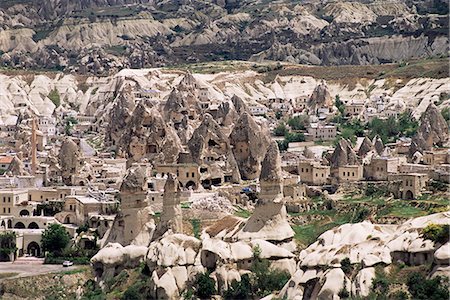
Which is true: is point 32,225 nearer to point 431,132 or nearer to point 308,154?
point 308,154

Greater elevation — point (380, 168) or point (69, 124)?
point (69, 124)

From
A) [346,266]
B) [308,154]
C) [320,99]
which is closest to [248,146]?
[308,154]

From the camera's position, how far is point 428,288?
136 ft

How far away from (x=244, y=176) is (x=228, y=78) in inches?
2368

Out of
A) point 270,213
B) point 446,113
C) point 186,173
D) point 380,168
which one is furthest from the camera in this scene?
point 446,113

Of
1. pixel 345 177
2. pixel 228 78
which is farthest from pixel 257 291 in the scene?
pixel 228 78

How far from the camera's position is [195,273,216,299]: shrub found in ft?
156

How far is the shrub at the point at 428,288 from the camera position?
134 feet

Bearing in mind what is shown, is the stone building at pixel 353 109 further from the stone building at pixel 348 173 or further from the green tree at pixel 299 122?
the stone building at pixel 348 173

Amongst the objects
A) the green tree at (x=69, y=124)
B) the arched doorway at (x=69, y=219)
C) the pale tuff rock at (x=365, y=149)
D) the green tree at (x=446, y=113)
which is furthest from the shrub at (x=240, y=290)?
the green tree at (x=69, y=124)

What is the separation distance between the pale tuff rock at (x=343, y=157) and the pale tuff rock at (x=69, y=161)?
49.6 ft

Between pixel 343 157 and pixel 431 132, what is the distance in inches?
538

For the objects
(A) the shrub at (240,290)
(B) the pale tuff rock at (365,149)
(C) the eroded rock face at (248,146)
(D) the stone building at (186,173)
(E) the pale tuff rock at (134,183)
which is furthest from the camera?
(B) the pale tuff rock at (365,149)

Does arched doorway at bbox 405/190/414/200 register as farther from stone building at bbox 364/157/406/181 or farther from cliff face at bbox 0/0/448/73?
cliff face at bbox 0/0/448/73
